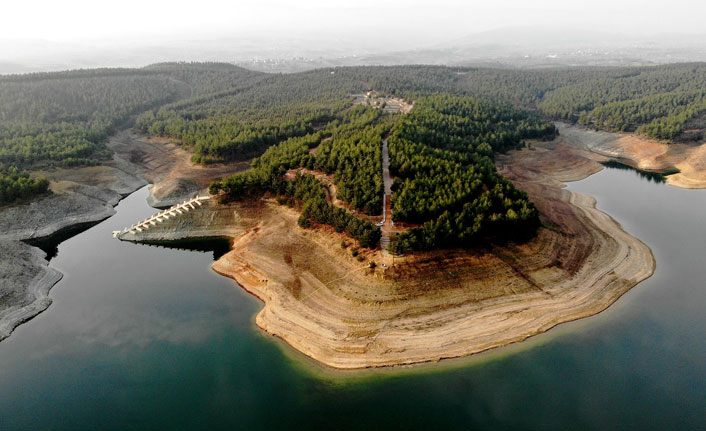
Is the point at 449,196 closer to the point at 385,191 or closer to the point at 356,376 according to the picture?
the point at 385,191

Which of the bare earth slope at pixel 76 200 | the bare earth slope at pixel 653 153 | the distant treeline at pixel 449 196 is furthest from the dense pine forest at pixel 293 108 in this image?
the bare earth slope at pixel 76 200

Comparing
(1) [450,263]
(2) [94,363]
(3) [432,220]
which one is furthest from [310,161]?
(2) [94,363]

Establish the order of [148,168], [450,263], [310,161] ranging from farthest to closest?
1. [148,168]
2. [310,161]
3. [450,263]

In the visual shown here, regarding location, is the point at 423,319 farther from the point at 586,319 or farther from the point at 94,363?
the point at 94,363

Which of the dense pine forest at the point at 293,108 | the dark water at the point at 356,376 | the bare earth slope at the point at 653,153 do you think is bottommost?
the dark water at the point at 356,376

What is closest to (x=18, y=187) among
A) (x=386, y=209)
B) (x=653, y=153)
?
(x=386, y=209)

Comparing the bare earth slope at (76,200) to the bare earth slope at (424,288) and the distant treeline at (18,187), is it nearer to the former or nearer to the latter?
the distant treeline at (18,187)
